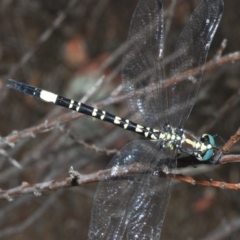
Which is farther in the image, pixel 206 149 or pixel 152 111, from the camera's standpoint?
pixel 152 111

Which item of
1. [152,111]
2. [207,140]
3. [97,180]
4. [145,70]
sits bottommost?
[97,180]

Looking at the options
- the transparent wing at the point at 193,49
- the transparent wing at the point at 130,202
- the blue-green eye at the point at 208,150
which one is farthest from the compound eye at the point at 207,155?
the transparent wing at the point at 193,49

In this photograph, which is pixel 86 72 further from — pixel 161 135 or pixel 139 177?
pixel 139 177

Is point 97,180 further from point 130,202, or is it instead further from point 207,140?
point 207,140

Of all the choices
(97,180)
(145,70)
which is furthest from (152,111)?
(97,180)

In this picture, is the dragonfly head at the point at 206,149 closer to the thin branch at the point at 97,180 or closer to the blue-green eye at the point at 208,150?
the blue-green eye at the point at 208,150

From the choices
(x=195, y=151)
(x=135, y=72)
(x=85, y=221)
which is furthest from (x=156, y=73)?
(x=85, y=221)

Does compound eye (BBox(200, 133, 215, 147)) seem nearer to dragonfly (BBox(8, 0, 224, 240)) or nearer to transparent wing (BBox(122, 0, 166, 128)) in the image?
dragonfly (BBox(8, 0, 224, 240))
